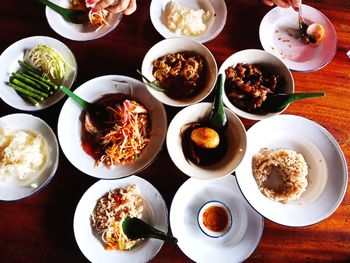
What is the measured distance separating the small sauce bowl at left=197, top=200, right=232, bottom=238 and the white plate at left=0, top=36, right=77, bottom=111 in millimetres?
946

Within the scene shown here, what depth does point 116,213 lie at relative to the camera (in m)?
1.60

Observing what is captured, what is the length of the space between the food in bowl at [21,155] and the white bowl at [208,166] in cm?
66

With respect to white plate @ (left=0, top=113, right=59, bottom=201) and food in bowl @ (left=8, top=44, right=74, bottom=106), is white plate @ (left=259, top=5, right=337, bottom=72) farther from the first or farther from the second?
white plate @ (left=0, top=113, right=59, bottom=201)

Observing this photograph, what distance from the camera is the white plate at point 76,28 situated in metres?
1.82

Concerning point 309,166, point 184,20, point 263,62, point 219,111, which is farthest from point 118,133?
point 309,166

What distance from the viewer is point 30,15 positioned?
192 cm

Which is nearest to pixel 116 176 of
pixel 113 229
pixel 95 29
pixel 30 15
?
pixel 113 229

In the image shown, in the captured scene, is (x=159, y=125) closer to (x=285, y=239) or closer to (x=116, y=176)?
(x=116, y=176)

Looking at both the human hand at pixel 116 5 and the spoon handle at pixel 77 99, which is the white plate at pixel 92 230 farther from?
the human hand at pixel 116 5

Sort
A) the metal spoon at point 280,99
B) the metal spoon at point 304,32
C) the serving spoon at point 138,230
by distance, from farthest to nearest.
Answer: the metal spoon at point 304,32 → the metal spoon at point 280,99 → the serving spoon at point 138,230

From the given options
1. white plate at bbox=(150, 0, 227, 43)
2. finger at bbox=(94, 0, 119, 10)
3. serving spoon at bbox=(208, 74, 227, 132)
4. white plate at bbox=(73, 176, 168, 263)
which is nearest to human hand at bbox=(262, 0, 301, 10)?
white plate at bbox=(150, 0, 227, 43)

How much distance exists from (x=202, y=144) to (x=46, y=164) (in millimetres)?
780

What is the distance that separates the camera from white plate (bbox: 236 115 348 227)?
1.59 metres

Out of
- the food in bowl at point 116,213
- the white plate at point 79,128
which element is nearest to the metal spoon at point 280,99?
the white plate at point 79,128
